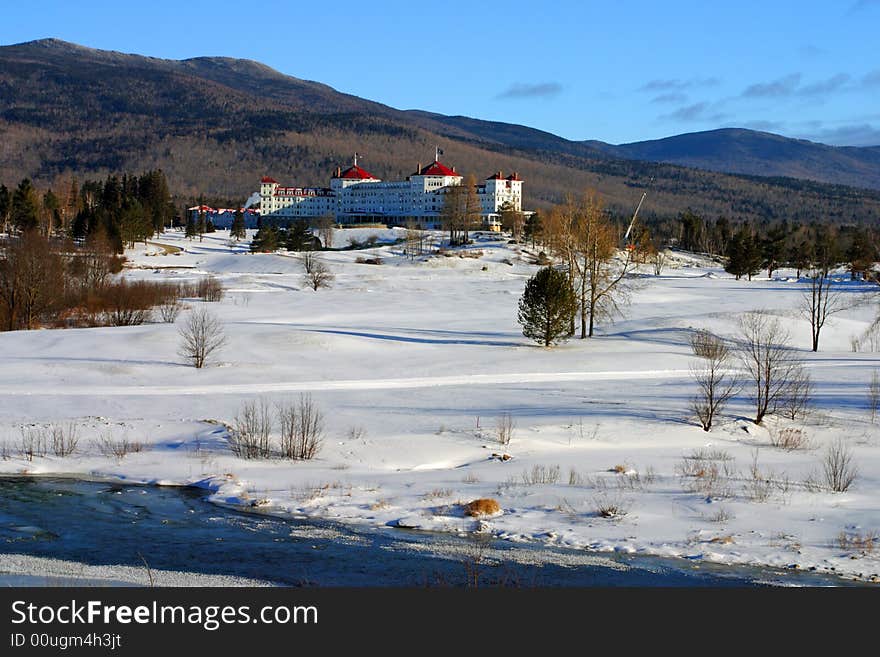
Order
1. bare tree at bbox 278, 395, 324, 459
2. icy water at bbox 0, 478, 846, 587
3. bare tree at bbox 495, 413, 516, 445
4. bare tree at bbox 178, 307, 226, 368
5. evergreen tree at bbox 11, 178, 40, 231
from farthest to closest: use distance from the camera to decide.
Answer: evergreen tree at bbox 11, 178, 40, 231 → bare tree at bbox 178, 307, 226, 368 → bare tree at bbox 495, 413, 516, 445 → bare tree at bbox 278, 395, 324, 459 → icy water at bbox 0, 478, 846, 587

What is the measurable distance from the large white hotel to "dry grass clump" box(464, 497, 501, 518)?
13014cm

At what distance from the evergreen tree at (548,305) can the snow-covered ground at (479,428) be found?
96cm

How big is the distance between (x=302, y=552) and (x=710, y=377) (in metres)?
19.3

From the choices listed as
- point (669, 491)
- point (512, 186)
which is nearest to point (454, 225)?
point (512, 186)

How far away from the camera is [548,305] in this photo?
41.5 meters

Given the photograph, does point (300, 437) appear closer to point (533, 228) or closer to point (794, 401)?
point (794, 401)

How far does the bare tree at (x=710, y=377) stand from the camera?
26.0 m

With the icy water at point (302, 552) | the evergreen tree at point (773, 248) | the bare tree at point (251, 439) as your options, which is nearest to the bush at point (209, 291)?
the bare tree at point (251, 439)

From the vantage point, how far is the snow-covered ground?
53.8 ft

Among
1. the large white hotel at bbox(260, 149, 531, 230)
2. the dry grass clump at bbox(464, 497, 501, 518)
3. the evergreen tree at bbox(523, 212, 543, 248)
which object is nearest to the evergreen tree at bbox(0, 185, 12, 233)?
the evergreen tree at bbox(523, 212, 543, 248)

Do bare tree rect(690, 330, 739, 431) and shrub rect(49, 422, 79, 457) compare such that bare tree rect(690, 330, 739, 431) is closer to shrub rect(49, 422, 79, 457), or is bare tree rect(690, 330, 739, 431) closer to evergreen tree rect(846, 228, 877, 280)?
shrub rect(49, 422, 79, 457)

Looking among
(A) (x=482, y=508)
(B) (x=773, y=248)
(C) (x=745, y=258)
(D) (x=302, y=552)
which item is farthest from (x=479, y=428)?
(B) (x=773, y=248)

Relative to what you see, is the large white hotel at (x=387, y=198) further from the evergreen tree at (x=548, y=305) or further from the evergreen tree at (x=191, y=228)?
the evergreen tree at (x=548, y=305)

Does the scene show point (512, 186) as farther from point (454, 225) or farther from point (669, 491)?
point (669, 491)
